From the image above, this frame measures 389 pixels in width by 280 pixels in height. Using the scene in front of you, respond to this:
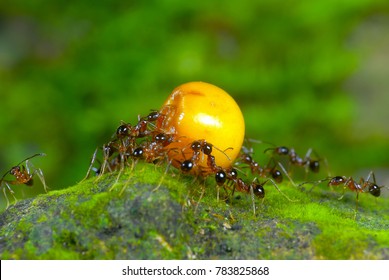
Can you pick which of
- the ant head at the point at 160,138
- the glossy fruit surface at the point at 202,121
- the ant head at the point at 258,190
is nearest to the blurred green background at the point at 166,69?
the glossy fruit surface at the point at 202,121

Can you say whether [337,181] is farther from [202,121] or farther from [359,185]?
[202,121]

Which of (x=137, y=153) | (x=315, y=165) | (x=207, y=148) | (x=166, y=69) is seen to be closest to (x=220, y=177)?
(x=207, y=148)

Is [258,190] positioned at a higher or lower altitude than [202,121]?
lower

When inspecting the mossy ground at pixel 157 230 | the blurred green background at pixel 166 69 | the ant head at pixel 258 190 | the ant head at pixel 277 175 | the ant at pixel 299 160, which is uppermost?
the blurred green background at pixel 166 69

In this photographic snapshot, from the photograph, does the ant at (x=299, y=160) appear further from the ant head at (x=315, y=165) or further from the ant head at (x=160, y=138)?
the ant head at (x=160, y=138)

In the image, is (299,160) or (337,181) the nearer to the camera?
(337,181)

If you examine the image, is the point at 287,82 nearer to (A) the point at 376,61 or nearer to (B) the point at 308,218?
(A) the point at 376,61
